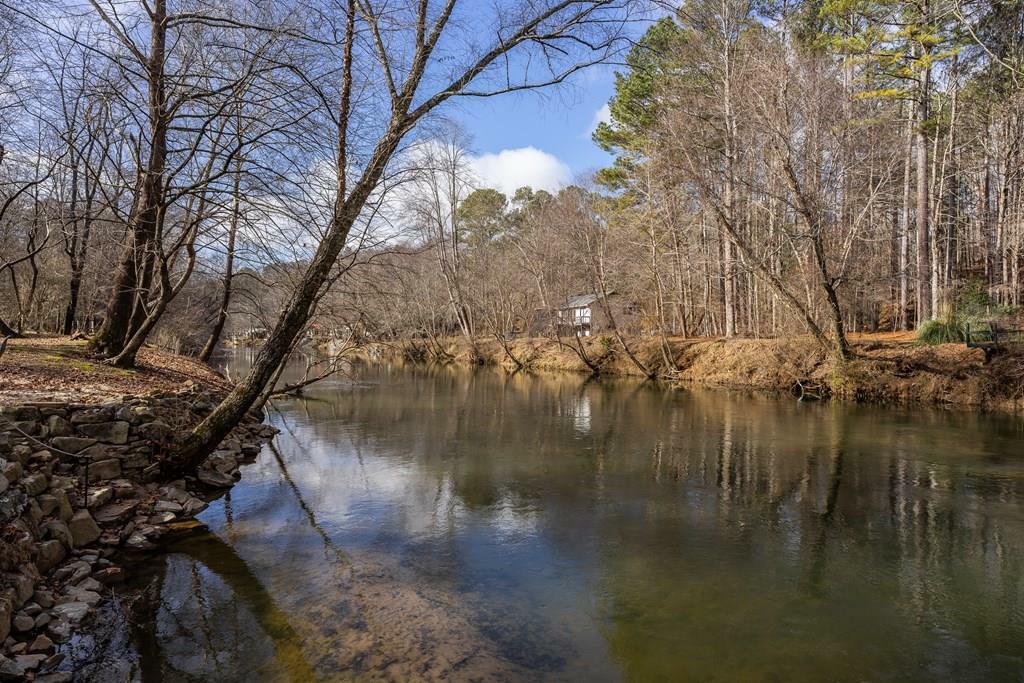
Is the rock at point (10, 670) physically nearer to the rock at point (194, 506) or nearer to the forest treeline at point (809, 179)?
the rock at point (194, 506)

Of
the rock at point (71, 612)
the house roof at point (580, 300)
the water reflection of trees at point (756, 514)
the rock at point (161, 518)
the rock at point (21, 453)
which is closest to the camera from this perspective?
the rock at point (71, 612)

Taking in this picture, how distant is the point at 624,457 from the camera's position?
11.5 meters

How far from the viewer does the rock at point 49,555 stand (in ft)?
17.6

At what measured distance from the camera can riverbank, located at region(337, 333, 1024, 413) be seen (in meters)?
17.1

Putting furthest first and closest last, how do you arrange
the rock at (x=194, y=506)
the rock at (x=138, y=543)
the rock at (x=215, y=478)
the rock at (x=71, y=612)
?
the rock at (x=215, y=478)
the rock at (x=194, y=506)
the rock at (x=138, y=543)
the rock at (x=71, y=612)

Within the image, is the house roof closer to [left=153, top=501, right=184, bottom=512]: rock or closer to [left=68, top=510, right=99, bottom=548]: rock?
[left=153, top=501, right=184, bottom=512]: rock

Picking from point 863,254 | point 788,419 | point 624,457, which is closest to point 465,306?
point 863,254

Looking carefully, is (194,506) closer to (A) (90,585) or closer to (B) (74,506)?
(B) (74,506)

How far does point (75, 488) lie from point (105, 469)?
0.67 metres

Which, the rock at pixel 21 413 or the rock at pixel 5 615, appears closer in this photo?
the rock at pixel 5 615

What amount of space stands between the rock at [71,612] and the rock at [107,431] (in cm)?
312

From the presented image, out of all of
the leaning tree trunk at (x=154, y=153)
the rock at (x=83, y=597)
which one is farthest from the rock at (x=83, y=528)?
the leaning tree trunk at (x=154, y=153)

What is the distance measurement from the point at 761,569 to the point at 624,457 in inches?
209

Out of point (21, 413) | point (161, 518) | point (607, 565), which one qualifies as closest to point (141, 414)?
point (21, 413)
